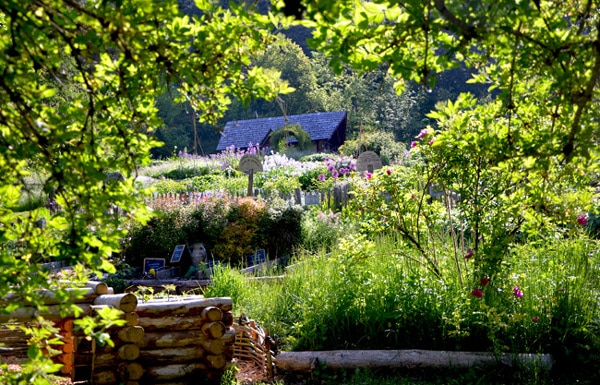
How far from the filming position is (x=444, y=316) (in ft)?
17.6

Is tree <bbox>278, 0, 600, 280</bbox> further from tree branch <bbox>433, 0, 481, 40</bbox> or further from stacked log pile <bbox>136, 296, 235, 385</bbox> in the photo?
stacked log pile <bbox>136, 296, 235, 385</bbox>

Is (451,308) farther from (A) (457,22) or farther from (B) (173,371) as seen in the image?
(A) (457,22)

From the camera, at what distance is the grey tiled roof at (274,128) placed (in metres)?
Result: 34.5

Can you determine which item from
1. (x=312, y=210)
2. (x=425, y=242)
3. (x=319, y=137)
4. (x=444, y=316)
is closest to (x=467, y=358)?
(x=444, y=316)

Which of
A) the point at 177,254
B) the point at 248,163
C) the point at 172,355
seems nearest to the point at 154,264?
the point at 177,254

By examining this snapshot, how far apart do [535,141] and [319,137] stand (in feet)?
103

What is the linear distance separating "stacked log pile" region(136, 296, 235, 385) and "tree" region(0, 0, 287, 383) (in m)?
2.55

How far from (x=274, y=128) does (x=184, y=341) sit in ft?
98.9

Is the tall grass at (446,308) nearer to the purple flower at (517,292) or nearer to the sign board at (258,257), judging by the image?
the purple flower at (517,292)

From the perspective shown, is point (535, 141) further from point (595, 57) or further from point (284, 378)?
point (284, 378)

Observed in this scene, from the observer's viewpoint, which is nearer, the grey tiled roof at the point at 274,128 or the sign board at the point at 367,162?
the sign board at the point at 367,162

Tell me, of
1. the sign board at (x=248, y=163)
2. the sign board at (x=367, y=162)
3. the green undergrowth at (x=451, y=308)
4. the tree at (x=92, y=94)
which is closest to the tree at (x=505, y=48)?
the tree at (x=92, y=94)

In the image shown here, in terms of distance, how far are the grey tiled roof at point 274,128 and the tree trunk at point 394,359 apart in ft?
94.8

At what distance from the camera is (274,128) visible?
35.2m
